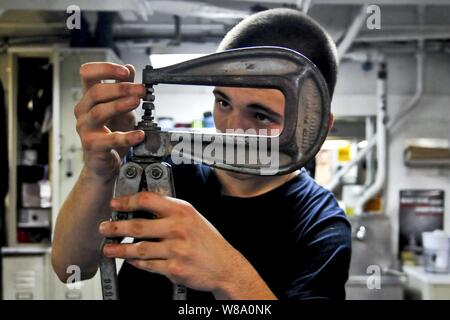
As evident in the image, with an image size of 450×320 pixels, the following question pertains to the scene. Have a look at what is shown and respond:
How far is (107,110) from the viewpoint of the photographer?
16.5 inches

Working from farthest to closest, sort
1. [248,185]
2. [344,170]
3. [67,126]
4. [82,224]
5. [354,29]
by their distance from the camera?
[344,170] < [67,126] < [354,29] < [248,185] < [82,224]

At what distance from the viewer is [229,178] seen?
2.10ft

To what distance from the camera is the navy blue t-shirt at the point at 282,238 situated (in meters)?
0.56

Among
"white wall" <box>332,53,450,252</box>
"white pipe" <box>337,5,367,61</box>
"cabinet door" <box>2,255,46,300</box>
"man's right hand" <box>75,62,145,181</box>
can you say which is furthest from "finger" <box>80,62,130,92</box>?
"white wall" <box>332,53,450,252</box>

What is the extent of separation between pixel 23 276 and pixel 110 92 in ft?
6.48

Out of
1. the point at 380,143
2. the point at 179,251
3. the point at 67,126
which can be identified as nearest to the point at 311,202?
the point at 179,251

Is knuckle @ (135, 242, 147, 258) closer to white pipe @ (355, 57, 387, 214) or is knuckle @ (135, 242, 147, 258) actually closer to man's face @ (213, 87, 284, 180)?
man's face @ (213, 87, 284, 180)

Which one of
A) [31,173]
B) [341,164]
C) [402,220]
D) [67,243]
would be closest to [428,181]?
[402,220]

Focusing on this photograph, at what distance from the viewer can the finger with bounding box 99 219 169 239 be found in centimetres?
38

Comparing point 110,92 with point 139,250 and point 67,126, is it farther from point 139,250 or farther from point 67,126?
point 67,126

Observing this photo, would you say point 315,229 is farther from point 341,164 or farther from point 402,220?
point 402,220

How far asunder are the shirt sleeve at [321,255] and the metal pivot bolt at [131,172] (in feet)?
0.82

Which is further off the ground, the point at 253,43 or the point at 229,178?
the point at 253,43
